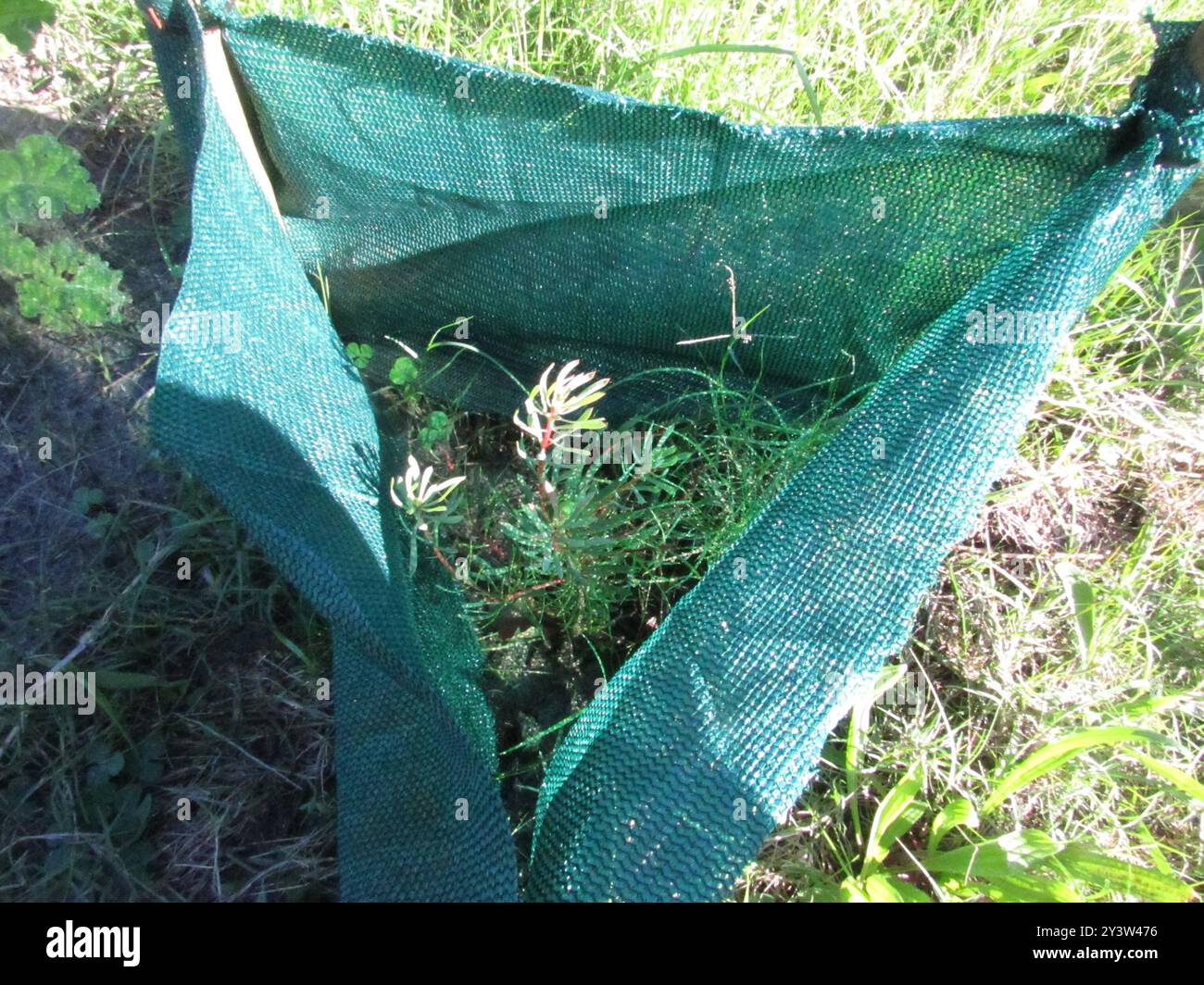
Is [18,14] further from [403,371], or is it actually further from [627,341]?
[627,341]

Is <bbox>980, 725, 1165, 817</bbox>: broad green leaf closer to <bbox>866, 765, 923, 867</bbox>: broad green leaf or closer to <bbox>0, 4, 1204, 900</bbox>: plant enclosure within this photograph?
<bbox>0, 4, 1204, 900</bbox>: plant enclosure

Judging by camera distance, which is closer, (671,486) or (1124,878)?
(1124,878)

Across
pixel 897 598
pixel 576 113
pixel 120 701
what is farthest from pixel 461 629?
pixel 576 113

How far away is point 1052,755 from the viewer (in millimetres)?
1540

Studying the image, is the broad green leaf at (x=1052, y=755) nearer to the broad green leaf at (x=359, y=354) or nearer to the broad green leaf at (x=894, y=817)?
the broad green leaf at (x=894, y=817)

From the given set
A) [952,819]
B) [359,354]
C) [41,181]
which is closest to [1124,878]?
[952,819]

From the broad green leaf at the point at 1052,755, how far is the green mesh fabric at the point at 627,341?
532mm

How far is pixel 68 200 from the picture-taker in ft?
7.20

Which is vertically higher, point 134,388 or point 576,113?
point 576,113

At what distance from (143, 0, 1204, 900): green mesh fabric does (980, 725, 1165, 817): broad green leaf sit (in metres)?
0.53

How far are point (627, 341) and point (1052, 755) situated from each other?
1.22 meters

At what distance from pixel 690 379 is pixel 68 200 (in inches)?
65.3

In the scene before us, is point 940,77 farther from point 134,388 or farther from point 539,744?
point 134,388
